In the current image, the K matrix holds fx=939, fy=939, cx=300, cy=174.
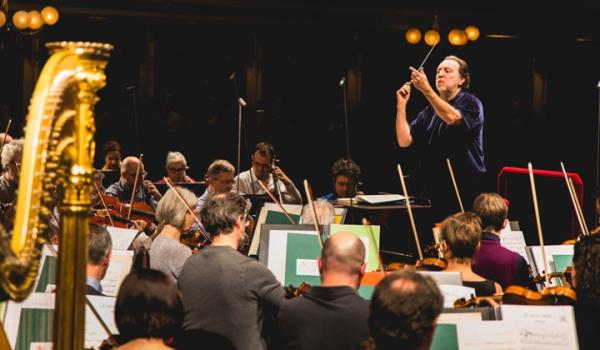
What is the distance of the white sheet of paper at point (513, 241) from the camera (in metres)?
5.71

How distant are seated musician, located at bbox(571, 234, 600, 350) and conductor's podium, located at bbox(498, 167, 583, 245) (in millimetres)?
4009

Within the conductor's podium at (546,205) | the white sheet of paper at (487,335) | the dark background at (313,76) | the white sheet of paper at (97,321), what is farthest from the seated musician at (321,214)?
the dark background at (313,76)

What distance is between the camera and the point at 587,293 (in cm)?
363

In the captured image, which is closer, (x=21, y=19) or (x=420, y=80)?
(x=420, y=80)

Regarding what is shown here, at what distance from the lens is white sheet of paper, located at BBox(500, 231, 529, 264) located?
18.7 ft

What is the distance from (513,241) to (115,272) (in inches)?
98.0

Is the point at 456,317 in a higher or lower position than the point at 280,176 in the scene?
lower

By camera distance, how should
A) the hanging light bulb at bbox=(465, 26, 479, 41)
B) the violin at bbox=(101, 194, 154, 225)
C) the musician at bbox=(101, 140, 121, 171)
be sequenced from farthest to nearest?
the hanging light bulb at bbox=(465, 26, 479, 41) → the musician at bbox=(101, 140, 121, 171) → the violin at bbox=(101, 194, 154, 225)

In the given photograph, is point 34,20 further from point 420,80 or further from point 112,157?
point 420,80

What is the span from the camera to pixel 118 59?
1240 centimetres

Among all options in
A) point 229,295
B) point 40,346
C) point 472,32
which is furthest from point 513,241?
point 472,32

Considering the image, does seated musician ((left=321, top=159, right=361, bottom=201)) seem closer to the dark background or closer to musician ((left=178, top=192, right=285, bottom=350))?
musician ((left=178, top=192, right=285, bottom=350))

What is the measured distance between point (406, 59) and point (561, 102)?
7.33 feet

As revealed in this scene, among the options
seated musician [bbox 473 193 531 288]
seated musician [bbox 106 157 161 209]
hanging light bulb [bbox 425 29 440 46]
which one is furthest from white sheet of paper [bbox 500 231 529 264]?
hanging light bulb [bbox 425 29 440 46]
